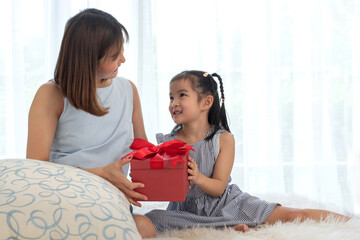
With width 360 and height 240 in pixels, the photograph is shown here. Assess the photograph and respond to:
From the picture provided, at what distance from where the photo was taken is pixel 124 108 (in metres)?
1.60

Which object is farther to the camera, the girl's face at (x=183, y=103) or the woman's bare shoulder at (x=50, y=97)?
the girl's face at (x=183, y=103)

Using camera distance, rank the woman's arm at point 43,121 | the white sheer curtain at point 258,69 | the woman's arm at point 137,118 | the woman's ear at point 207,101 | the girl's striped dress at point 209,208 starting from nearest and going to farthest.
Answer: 1. the woman's arm at point 43,121
2. the girl's striped dress at point 209,208
3. the woman's arm at point 137,118
4. the woman's ear at point 207,101
5. the white sheer curtain at point 258,69

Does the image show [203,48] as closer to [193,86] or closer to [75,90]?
[193,86]

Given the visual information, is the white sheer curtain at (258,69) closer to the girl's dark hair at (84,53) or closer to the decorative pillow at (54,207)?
the girl's dark hair at (84,53)

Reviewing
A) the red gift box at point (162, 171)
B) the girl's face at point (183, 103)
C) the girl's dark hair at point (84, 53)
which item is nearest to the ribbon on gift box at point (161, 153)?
the red gift box at point (162, 171)

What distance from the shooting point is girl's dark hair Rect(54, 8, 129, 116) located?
1.38 m

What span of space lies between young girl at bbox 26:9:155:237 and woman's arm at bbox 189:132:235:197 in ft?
0.88

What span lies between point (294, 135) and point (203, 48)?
2.67ft

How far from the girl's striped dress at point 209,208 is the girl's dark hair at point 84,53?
19.4 inches

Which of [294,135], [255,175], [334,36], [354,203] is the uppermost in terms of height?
[334,36]

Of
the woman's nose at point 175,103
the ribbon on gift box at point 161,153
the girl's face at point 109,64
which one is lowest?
the ribbon on gift box at point 161,153

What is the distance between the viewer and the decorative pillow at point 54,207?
0.85 metres

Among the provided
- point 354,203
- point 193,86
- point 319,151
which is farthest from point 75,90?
point 354,203

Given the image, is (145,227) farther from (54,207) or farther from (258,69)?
(258,69)
